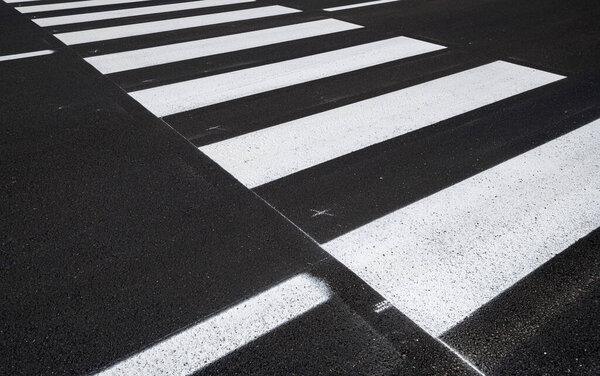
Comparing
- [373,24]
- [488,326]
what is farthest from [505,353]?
[373,24]

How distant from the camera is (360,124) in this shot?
15.0ft

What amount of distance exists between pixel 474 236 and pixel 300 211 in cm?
114

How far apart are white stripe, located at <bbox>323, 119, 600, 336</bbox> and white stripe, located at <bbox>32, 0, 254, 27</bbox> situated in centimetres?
713

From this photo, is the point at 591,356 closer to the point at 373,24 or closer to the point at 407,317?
the point at 407,317

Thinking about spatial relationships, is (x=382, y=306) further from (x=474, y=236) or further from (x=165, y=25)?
(x=165, y=25)

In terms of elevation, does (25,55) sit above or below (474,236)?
above

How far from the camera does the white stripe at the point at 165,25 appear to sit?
7.26m

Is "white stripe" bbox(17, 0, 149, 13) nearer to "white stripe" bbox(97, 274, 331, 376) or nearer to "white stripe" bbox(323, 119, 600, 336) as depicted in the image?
"white stripe" bbox(323, 119, 600, 336)

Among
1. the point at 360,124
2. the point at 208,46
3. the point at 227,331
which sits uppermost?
the point at 208,46

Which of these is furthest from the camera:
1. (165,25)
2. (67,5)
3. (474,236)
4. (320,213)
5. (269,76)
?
(67,5)

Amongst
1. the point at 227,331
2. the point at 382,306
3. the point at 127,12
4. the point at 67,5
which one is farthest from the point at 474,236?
the point at 67,5

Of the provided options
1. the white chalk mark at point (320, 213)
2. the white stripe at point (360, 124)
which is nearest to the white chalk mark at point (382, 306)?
the white chalk mark at point (320, 213)

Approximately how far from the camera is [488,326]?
2422 millimetres

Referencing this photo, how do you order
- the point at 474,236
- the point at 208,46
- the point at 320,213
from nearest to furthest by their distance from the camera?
the point at 474,236, the point at 320,213, the point at 208,46
